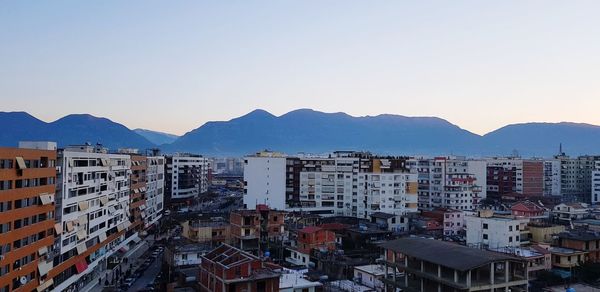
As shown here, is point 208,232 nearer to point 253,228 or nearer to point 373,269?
point 253,228

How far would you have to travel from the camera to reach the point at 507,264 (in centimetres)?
2186

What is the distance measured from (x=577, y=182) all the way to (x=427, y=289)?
7441cm

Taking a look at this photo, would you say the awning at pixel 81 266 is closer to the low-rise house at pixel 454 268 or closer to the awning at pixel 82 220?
the awning at pixel 82 220

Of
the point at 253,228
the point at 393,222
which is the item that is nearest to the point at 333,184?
the point at 393,222

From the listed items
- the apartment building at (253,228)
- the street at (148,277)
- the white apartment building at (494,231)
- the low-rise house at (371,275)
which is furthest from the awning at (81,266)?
the white apartment building at (494,231)

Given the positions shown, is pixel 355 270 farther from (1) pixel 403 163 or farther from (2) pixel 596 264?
(1) pixel 403 163

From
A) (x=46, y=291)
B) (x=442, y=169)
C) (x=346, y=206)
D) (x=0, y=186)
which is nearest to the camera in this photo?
(x=0, y=186)

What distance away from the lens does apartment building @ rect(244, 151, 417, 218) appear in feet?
185

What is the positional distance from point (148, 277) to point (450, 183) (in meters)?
41.6

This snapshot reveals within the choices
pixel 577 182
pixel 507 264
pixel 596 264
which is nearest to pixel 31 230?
pixel 507 264

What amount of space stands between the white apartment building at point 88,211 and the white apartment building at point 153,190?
9.01 m

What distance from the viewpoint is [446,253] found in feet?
73.4

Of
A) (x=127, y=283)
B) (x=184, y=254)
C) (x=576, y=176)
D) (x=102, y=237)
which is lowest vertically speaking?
(x=127, y=283)

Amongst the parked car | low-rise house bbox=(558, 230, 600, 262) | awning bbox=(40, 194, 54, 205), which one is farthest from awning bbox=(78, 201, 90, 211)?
low-rise house bbox=(558, 230, 600, 262)
